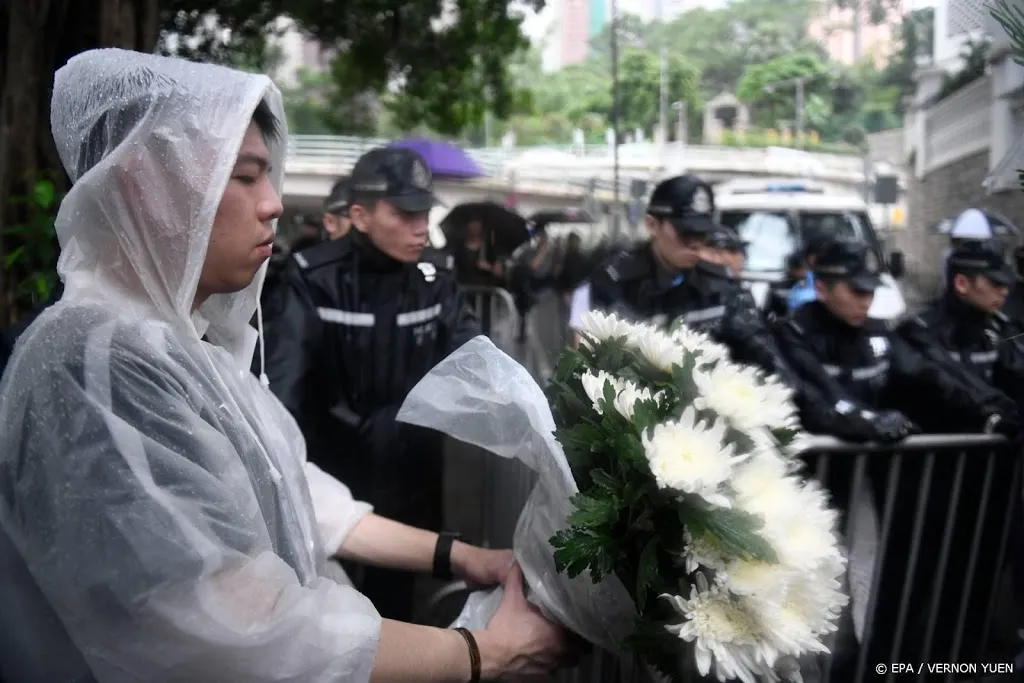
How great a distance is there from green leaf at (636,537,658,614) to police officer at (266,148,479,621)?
1807 millimetres

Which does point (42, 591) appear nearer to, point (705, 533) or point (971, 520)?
point (705, 533)

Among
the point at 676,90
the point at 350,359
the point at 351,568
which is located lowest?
the point at 351,568

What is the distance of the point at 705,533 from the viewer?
1.28 meters

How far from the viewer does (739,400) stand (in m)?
1.39

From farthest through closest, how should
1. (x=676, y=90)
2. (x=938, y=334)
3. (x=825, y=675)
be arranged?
(x=676, y=90), (x=938, y=334), (x=825, y=675)

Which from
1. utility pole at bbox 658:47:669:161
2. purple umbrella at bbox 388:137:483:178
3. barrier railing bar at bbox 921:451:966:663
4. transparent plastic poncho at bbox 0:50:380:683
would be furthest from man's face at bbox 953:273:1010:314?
utility pole at bbox 658:47:669:161

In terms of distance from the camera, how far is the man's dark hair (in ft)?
→ 5.14

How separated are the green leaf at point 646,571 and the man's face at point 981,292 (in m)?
3.14

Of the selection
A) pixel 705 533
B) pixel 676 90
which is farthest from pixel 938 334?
pixel 676 90

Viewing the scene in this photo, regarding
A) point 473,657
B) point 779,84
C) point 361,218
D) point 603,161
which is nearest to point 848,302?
point 361,218

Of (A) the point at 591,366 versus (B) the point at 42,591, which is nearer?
(B) the point at 42,591

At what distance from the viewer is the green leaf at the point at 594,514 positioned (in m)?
1.33

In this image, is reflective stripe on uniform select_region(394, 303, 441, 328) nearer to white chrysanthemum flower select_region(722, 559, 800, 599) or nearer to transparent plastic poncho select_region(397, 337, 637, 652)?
transparent plastic poncho select_region(397, 337, 637, 652)

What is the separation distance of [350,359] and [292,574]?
6.40ft
